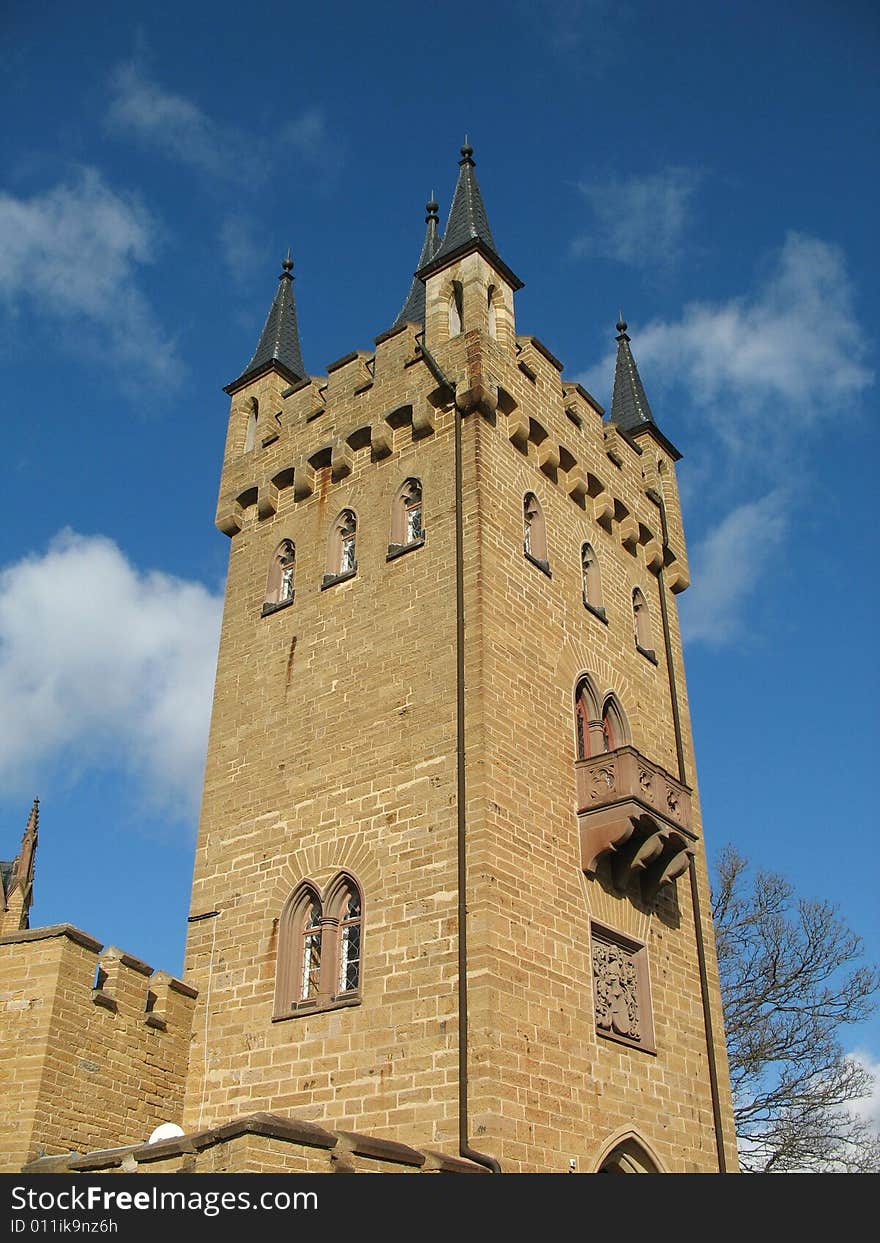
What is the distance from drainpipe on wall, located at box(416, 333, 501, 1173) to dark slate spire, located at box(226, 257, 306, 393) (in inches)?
148

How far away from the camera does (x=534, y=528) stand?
17078 mm

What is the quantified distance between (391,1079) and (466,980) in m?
1.33

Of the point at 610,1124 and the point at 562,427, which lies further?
the point at 562,427

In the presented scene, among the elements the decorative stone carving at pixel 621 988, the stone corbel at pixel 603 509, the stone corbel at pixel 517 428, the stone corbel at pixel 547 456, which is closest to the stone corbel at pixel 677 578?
the stone corbel at pixel 603 509

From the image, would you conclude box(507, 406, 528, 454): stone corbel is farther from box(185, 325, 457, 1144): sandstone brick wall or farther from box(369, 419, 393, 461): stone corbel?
box(369, 419, 393, 461): stone corbel

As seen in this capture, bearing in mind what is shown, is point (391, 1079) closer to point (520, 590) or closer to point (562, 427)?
point (520, 590)

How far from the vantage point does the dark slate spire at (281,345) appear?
67.7 feet

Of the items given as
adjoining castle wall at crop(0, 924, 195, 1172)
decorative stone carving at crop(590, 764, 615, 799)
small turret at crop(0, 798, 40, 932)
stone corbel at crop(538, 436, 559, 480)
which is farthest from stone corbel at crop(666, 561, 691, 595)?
small turret at crop(0, 798, 40, 932)

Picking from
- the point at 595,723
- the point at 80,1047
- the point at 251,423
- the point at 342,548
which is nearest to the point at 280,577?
the point at 342,548

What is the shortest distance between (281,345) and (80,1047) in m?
12.4

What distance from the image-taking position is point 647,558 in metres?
20.2

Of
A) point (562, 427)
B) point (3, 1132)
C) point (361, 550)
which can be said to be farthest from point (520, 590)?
point (3, 1132)

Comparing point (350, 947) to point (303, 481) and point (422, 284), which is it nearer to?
point (303, 481)

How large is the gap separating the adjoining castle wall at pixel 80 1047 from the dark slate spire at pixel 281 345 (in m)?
10.5
